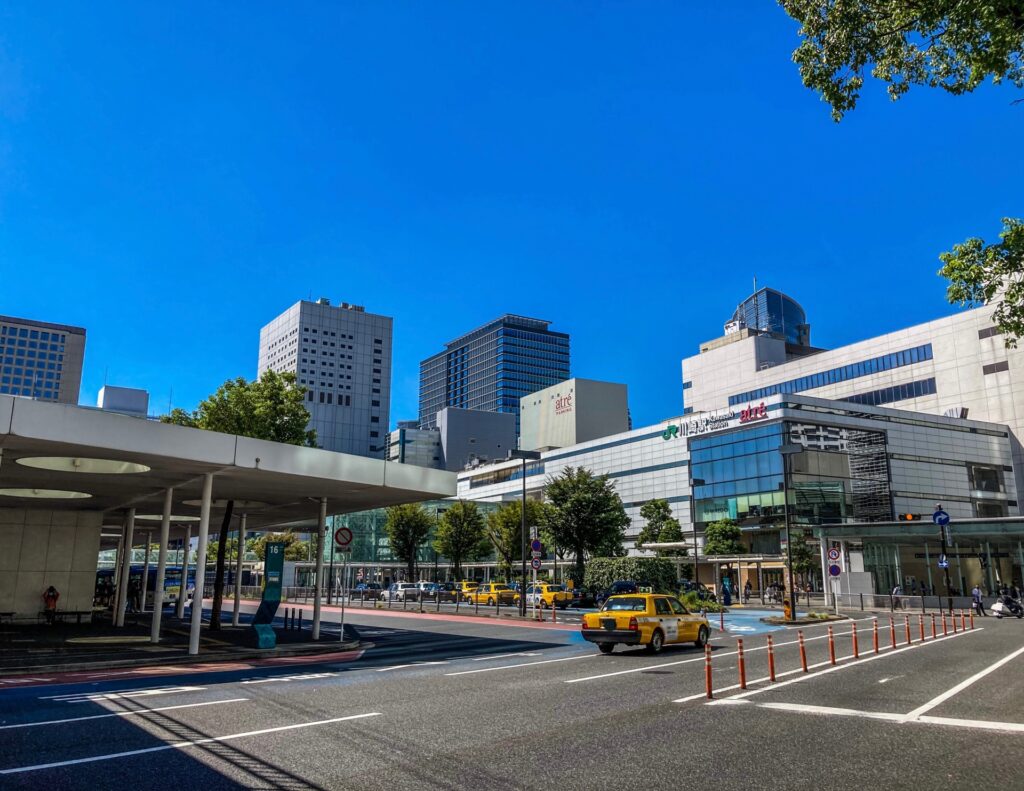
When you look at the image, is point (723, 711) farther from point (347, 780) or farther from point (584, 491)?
point (584, 491)

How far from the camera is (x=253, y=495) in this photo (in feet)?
87.7

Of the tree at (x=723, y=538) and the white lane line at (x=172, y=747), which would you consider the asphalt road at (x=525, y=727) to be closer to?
the white lane line at (x=172, y=747)

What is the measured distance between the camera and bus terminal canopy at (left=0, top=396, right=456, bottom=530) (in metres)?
15.9

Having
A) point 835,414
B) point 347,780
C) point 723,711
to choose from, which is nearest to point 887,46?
point 723,711

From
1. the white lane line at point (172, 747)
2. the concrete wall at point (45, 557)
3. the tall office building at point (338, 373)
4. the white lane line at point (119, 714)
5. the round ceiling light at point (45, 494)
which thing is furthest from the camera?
the tall office building at point (338, 373)

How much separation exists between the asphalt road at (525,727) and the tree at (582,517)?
35071mm

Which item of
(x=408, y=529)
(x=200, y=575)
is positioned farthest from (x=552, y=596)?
(x=408, y=529)

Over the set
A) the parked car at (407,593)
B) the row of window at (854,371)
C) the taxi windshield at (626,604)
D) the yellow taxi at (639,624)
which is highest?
the row of window at (854,371)

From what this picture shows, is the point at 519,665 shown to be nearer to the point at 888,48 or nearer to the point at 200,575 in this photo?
the point at 200,575

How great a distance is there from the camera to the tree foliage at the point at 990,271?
40.7 feet

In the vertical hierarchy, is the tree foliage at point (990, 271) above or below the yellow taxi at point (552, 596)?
above

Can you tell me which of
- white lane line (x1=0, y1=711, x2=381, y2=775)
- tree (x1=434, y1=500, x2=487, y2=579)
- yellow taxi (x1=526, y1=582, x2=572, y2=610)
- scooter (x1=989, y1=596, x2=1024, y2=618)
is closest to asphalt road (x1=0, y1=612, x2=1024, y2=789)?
white lane line (x1=0, y1=711, x2=381, y2=775)

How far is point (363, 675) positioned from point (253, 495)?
40.2ft

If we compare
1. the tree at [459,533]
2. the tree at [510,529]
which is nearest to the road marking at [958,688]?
the tree at [510,529]
